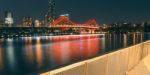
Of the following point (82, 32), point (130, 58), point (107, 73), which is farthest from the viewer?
point (82, 32)

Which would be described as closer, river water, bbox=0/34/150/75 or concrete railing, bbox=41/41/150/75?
concrete railing, bbox=41/41/150/75

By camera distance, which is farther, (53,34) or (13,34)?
(53,34)

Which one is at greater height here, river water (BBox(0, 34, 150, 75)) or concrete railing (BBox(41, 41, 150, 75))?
concrete railing (BBox(41, 41, 150, 75))

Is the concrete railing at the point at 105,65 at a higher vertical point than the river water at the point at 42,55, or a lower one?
higher

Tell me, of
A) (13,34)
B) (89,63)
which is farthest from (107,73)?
(13,34)

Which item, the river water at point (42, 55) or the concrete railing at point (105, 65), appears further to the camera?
the river water at point (42, 55)

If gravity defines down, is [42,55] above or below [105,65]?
below

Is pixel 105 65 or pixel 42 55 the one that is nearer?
pixel 105 65

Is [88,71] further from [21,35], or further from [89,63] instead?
[21,35]

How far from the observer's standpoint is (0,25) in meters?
132

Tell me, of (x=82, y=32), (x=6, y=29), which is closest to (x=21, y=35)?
(x=6, y=29)

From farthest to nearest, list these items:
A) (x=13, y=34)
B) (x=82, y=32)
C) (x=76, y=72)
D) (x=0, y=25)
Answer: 1. (x=82, y=32)
2. (x=13, y=34)
3. (x=0, y=25)
4. (x=76, y=72)

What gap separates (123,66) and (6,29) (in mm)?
131102

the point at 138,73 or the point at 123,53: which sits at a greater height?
the point at 123,53
